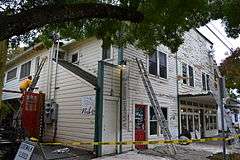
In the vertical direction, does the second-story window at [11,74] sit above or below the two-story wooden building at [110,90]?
above

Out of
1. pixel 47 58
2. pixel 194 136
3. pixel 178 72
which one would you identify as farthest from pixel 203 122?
pixel 47 58

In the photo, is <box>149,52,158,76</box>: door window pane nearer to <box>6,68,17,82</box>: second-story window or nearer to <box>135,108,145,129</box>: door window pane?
A: <box>135,108,145,129</box>: door window pane

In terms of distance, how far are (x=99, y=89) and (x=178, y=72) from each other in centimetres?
830

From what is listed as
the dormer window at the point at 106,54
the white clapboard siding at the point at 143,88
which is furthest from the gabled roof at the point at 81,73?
the white clapboard siding at the point at 143,88

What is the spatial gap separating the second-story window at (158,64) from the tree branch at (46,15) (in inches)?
406

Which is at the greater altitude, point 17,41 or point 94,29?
point 94,29

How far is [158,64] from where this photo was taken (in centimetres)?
1739

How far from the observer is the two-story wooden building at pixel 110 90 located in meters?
13.5

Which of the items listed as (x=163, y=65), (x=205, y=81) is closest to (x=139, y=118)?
(x=163, y=65)

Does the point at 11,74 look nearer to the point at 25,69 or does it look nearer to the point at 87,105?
the point at 25,69

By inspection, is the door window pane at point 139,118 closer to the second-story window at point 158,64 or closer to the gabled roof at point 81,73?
the second-story window at point 158,64

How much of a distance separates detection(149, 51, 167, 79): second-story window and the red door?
2.49 m

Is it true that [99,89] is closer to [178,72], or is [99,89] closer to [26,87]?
[26,87]

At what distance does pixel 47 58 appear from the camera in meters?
17.9
